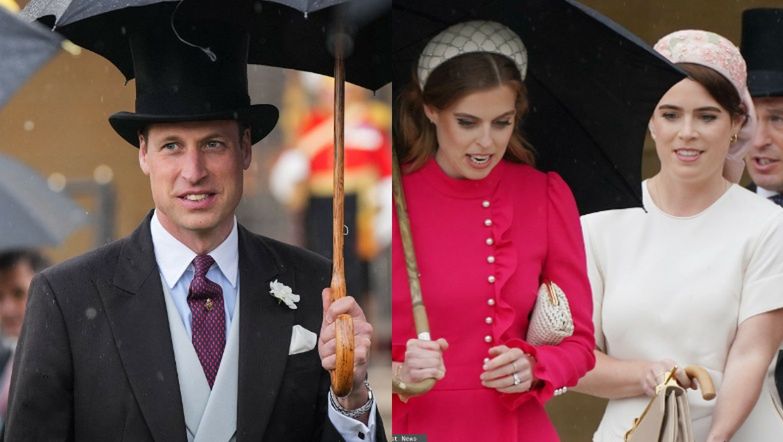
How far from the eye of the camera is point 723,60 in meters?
4.57

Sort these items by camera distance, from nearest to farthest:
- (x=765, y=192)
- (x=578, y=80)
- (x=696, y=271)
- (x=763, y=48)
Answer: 1. (x=578, y=80)
2. (x=696, y=271)
3. (x=765, y=192)
4. (x=763, y=48)

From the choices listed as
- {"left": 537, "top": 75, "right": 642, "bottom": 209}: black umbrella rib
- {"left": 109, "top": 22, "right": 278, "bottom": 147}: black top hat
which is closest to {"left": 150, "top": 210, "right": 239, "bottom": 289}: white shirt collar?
{"left": 109, "top": 22, "right": 278, "bottom": 147}: black top hat

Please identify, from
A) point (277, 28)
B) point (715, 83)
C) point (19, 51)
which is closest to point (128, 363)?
point (19, 51)

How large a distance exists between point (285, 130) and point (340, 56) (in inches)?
168

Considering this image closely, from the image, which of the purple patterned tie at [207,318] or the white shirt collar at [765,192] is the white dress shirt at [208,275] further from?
the white shirt collar at [765,192]

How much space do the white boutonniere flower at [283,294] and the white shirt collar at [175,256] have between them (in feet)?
0.32

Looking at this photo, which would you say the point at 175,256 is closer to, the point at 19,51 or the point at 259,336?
the point at 259,336

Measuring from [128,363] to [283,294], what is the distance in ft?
1.47

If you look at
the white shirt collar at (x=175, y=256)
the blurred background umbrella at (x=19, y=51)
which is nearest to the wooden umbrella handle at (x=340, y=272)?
the white shirt collar at (x=175, y=256)

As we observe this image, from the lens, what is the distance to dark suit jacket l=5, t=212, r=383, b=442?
385 cm

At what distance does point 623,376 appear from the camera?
15.0 feet

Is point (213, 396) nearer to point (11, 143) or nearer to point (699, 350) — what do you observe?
point (699, 350)

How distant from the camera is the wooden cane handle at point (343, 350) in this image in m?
3.77

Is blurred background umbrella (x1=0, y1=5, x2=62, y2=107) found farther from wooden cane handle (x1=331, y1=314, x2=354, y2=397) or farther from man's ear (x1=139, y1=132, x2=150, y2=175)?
wooden cane handle (x1=331, y1=314, x2=354, y2=397)
